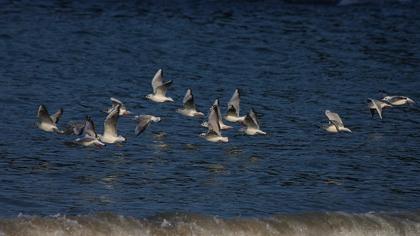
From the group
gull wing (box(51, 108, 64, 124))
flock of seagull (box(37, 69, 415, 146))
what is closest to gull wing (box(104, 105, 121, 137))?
flock of seagull (box(37, 69, 415, 146))

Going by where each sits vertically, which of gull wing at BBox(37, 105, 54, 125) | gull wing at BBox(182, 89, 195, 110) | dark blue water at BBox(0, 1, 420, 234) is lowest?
dark blue water at BBox(0, 1, 420, 234)

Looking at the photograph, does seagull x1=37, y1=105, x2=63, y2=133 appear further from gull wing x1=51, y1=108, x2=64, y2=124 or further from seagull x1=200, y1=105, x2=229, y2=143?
seagull x1=200, y1=105, x2=229, y2=143

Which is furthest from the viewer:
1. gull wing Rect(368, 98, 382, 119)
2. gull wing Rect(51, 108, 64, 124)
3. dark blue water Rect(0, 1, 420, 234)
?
gull wing Rect(368, 98, 382, 119)

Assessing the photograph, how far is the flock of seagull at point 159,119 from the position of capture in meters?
20.9

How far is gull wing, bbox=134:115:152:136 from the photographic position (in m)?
21.9

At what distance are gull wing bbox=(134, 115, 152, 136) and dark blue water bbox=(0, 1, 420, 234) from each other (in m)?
0.22

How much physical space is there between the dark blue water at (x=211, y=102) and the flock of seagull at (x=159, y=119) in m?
0.20

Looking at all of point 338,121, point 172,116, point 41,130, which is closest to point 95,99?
point 172,116

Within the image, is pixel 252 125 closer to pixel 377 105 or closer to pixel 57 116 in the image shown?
pixel 377 105

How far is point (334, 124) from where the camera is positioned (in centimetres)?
2277

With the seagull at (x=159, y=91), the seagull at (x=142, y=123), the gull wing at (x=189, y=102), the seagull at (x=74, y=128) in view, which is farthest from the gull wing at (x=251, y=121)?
the seagull at (x=74, y=128)

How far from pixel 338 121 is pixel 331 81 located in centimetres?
634

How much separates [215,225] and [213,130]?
5416 millimetres

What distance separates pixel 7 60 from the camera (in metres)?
28.6
